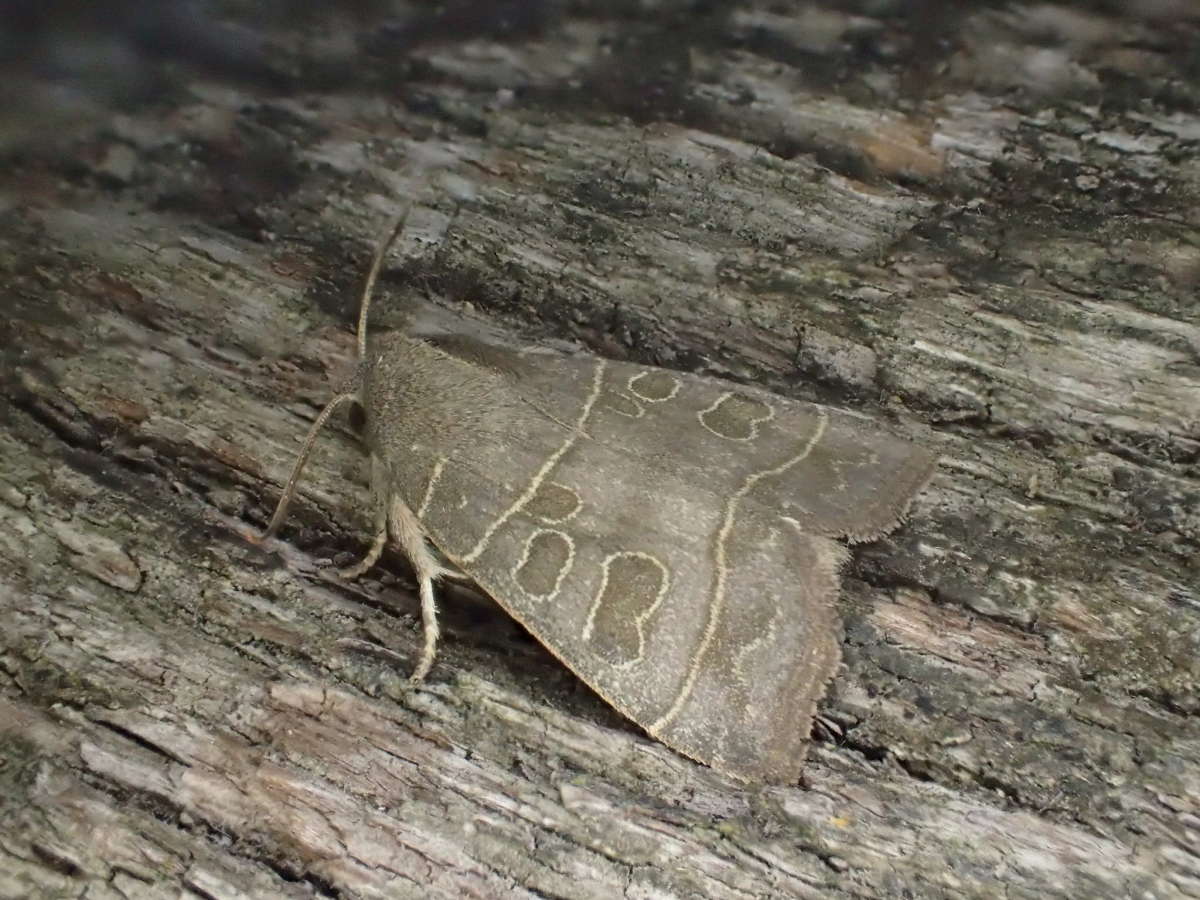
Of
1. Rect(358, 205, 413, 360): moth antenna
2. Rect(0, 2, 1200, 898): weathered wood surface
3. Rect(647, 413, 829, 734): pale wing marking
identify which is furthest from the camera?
Rect(358, 205, 413, 360): moth antenna

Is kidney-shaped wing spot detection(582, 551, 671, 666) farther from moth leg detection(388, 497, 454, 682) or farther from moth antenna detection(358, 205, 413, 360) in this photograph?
moth antenna detection(358, 205, 413, 360)

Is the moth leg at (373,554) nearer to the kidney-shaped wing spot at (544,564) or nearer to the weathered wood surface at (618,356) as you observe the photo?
the weathered wood surface at (618,356)

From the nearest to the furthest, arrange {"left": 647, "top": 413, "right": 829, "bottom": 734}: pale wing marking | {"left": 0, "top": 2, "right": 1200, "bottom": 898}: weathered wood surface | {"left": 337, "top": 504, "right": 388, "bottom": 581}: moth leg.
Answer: {"left": 0, "top": 2, "right": 1200, "bottom": 898}: weathered wood surface
{"left": 647, "top": 413, "right": 829, "bottom": 734}: pale wing marking
{"left": 337, "top": 504, "right": 388, "bottom": 581}: moth leg

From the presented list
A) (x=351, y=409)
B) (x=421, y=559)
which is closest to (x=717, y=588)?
(x=421, y=559)

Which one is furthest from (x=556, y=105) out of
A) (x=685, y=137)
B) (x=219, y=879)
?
(x=219, y=879)

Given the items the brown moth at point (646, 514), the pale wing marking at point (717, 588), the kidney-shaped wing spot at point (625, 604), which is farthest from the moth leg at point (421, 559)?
the pale wing marking at point (717, 588)

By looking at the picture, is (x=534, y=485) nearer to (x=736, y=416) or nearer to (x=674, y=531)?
(x=674, y=531)

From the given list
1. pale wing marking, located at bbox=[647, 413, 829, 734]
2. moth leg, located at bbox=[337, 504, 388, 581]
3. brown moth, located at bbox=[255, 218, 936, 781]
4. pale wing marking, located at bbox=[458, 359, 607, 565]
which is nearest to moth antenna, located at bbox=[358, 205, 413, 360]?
brown moth, located at bbox=[255, 218, 936, 781]
